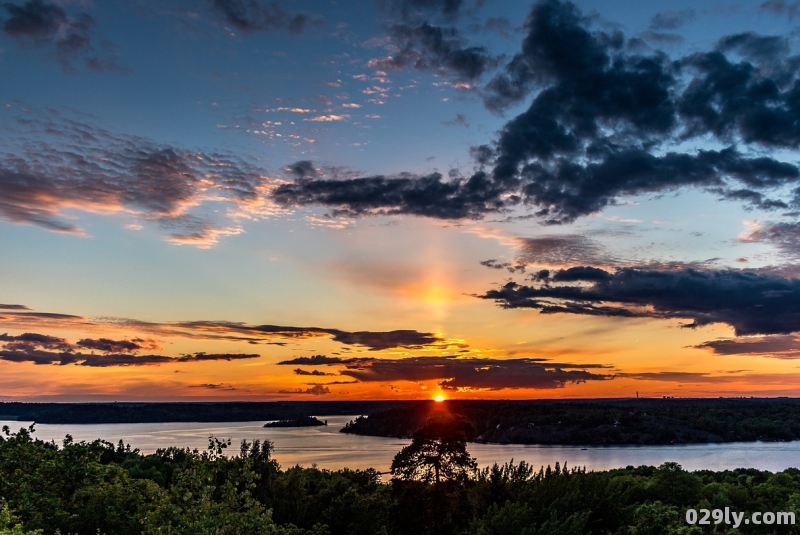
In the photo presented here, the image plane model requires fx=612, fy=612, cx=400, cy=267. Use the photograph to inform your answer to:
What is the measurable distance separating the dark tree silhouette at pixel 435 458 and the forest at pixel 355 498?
77 millimetres

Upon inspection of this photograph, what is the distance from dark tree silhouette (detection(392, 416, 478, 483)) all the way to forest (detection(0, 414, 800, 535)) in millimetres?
77

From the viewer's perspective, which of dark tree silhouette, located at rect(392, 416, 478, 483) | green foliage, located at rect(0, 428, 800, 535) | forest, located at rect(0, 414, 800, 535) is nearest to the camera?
green foliage, located at rect(0, 428, 800, 535)

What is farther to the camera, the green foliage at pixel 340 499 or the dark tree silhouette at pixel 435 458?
the dark tree silhouette at pixel 435 458

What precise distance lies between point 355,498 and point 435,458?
671 cm

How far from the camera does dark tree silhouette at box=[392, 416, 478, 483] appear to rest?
46.8 metres

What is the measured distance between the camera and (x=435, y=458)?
1839 inches

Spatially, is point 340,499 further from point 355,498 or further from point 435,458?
point 435,458

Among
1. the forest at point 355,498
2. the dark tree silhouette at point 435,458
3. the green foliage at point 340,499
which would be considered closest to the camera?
the green foliage at point 340,499

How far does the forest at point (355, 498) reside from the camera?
2164cm

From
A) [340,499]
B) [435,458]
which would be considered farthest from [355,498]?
[435,458]

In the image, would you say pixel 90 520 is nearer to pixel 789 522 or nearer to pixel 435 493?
pixel 435 493

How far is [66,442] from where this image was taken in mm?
28906

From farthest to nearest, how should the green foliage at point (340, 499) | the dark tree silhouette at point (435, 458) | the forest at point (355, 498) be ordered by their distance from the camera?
the dark tree silhouette at point (435, 458)
the forest at point (355, 498)
the green foliage at point (340, 499)

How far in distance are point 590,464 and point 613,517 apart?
473ft
